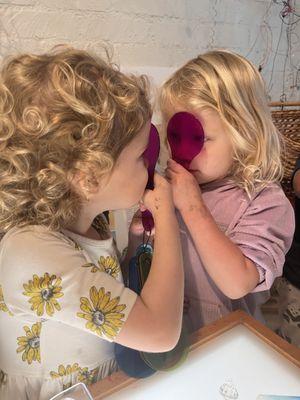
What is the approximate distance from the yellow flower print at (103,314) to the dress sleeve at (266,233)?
31 centimetres

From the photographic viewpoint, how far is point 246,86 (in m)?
0.78

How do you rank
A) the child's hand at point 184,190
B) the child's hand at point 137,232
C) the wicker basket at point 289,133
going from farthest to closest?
the wicker basket at point 289,133
the child's hand at point 137,232
the child's hand at point 184,190

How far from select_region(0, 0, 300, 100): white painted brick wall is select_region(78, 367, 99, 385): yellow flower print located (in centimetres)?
76

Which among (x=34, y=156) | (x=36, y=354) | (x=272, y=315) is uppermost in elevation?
(x=34, y=156)

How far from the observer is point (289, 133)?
1.37m

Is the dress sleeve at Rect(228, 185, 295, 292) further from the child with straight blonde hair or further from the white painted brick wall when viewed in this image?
the white painted brick wall

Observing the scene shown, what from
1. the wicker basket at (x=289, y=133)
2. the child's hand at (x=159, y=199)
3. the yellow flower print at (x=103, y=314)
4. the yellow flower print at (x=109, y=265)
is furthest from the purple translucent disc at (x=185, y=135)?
the wicker basket at (x=289, y=133)

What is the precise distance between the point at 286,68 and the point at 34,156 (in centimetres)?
150

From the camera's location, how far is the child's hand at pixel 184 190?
0.76 meters

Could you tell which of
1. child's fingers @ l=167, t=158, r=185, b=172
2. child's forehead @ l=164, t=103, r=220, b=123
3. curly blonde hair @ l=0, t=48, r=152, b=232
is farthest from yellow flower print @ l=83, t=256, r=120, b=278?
child's forehead @ l=164, t=103, r=220, b=123

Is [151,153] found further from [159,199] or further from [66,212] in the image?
[66,212]

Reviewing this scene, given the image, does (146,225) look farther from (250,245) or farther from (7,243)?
(7,243)

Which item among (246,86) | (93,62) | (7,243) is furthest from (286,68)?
(7,243)

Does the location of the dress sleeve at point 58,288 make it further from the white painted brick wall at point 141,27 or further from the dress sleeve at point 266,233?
the white painted brick wall at point 141,27
